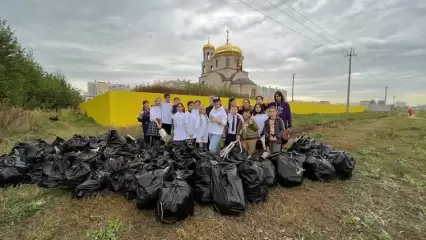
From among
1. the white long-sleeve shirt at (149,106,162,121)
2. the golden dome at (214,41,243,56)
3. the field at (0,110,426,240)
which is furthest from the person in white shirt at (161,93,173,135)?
the golden dome at (214,41,243,56)

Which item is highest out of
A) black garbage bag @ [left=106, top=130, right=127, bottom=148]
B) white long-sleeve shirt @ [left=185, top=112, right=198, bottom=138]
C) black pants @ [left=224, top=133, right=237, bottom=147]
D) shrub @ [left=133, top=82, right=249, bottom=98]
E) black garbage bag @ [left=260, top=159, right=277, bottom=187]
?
shrub @ [left=133, top=82, right=249, bottom=98]

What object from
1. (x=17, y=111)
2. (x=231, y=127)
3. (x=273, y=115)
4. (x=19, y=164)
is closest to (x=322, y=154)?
(x=273, y=115)

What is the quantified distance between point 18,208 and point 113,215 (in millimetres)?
1185

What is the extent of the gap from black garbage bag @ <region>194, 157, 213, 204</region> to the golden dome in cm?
3879

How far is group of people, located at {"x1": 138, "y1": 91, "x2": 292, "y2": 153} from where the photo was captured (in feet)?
14.6

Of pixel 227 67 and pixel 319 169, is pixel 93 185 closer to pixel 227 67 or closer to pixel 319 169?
pixel 319 169

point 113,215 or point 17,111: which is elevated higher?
point 17,111

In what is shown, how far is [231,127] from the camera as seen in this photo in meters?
4.63

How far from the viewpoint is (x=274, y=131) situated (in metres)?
4.38

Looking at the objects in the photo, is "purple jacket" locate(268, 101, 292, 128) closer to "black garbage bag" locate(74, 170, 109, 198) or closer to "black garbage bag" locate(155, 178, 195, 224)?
"black garbage bag" locate(155, 178, 195, 224)

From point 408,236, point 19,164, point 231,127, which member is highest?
point 231,127

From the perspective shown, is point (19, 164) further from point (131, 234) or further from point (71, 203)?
point (131, 234)

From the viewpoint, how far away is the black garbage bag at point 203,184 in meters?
2.87

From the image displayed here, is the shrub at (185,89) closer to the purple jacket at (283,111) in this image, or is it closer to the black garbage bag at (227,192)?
the purple jacket at (283,111)
